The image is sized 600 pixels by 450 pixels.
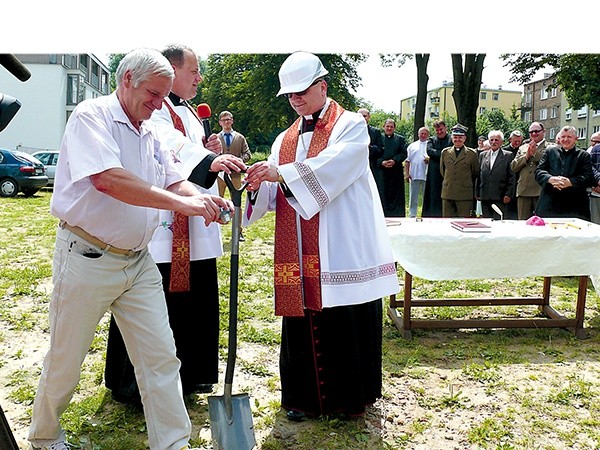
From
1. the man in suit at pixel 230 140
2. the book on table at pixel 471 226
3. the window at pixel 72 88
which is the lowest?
the book on table at pixel 471 226

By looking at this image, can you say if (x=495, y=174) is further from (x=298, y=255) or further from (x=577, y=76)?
(x=577, y=76)

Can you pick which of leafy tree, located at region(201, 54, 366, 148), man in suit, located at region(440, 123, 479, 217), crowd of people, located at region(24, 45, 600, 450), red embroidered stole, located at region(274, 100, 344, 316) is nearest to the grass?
crowd of people, located at region(24, 45, 600, 450)

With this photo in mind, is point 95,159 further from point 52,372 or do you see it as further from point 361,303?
point 361,303

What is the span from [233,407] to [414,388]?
1364mm

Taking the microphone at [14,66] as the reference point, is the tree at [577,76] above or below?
above

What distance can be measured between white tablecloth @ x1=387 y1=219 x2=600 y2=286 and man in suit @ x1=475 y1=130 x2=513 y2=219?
4.31 meters

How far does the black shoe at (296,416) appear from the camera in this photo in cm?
360

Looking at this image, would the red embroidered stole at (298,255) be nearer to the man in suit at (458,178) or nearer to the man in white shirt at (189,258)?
the man in white shirt at (189,258)

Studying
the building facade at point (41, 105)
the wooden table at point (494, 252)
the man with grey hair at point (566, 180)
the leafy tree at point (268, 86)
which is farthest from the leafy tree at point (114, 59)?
the leafy tree at point (268, 86)

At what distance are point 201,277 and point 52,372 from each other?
1.09 m

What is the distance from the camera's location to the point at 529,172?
331 inches

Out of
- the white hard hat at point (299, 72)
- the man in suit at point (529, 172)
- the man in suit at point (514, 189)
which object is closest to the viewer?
the white hard hat at point (299, 72)

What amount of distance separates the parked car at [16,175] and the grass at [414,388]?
11026 millimetres

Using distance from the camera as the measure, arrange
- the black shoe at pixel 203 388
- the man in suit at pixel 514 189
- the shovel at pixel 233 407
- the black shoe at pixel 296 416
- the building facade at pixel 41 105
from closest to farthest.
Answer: the shovel at pixel 233 407 < the black shoe at pixel 296 416 < the black shoe at pixel 203 388 < the man in suit at pixel 514 189 < the building facade at pixel 41 105
